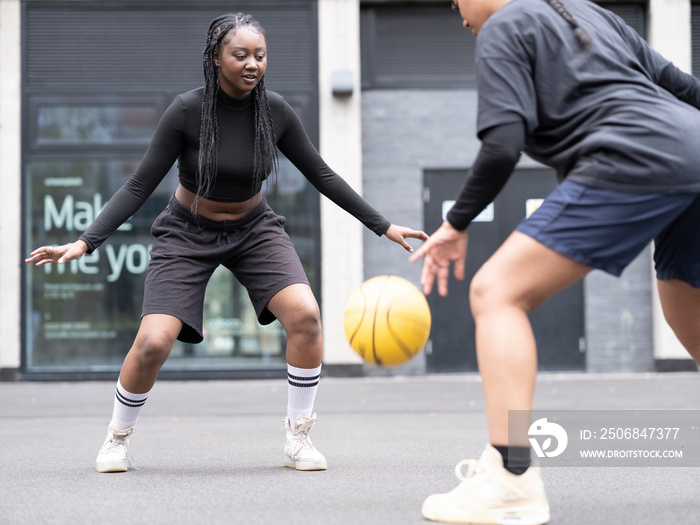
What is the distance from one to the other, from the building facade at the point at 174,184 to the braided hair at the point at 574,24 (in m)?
7.73

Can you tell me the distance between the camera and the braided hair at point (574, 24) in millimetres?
2957

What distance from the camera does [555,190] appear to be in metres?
2.96

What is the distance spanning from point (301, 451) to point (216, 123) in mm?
1652

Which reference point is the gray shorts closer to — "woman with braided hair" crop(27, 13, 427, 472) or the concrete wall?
"woman with braided hair" crop(27, 13, 427, 472)

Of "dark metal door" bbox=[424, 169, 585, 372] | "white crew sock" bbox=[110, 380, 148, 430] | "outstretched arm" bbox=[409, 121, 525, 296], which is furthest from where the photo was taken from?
"dark metal door" bbox=[424, 169, 585, 372]

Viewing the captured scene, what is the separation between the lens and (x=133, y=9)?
10.9 metres

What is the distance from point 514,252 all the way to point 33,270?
911cm

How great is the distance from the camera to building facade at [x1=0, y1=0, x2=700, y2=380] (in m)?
10.8

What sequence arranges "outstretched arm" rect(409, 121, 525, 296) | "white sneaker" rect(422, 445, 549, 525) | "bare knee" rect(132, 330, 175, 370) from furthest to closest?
1. "bare knee" rect(132, 330, 175, 370)
2. "white sneaker" rect(422, 445, 549, 525)
3. "outstretched arm" rect(409, 121, 525, 296)

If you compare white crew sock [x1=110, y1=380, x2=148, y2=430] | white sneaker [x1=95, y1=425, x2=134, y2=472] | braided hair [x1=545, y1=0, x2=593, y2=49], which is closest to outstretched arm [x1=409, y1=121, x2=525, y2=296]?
braided hair [x1=545, y1=0, x2=593, y2=49]

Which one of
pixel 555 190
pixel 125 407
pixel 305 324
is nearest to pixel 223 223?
pixel 305 324

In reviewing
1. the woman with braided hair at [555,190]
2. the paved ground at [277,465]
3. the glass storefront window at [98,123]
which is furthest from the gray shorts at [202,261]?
the glass storefront window at [98,123]

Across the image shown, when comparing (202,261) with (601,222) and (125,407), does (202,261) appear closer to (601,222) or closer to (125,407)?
(125,407)

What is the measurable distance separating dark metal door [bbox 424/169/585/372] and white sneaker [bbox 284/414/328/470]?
646 cm
